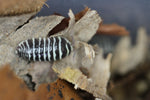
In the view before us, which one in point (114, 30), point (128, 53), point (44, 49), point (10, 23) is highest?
point (10, 23)

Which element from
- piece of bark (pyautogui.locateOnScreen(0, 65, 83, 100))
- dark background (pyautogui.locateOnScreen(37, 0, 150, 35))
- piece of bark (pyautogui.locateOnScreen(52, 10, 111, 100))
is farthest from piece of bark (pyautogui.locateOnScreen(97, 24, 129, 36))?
piece of bark (pyautogui.locateOnScreen(0, 65, 83, 100))

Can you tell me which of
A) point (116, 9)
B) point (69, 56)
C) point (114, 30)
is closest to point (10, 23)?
point (69, 56)

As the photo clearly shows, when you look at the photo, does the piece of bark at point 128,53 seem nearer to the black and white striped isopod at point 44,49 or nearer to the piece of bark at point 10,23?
the black and white striped isopod at point 44,49

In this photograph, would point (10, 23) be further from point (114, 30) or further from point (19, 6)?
point (114, 30)

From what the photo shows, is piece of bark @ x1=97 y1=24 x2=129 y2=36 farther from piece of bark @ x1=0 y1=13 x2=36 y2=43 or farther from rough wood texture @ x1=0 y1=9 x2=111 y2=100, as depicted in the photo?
piece of bark @ x1=0 y1=13 x2=36 y2=43

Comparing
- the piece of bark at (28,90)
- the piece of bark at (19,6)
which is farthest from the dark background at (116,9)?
the piece of bark at (28,90)

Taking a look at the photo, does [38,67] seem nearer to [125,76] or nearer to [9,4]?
[9,4]

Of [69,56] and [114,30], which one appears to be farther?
[114,30]
